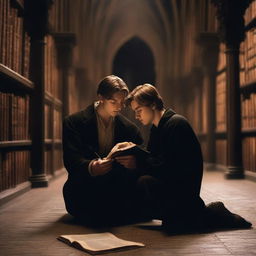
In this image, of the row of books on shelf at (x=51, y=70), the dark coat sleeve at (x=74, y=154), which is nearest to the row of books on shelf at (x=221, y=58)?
the row of books on shelf at (x=51, y=70)

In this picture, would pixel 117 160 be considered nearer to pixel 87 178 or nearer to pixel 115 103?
pixel 87 178

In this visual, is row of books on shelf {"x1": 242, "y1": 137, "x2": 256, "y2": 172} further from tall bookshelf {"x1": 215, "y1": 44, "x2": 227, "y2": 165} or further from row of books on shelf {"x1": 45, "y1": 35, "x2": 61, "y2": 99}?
row of books on shelf {"x1": 45, "y1": 35, "x2": 61, "y2": 99}

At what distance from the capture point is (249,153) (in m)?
7.40

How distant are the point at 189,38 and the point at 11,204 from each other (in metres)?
10.9

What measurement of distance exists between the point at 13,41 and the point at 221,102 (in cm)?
552

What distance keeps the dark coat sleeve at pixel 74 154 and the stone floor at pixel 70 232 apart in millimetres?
462

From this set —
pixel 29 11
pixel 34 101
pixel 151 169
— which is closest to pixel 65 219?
pixel 151 169

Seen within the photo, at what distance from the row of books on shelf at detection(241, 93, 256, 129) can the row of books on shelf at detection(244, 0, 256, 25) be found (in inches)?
52.7

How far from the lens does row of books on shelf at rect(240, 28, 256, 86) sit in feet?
23.3

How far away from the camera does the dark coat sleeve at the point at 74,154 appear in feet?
11.6

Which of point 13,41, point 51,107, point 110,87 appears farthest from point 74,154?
point 51,107

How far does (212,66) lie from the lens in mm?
9977

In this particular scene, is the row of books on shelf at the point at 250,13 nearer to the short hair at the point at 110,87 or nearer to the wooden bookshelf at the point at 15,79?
the wooden bookshelf at the point at 15,79

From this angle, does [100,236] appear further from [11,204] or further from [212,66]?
[212,66]
